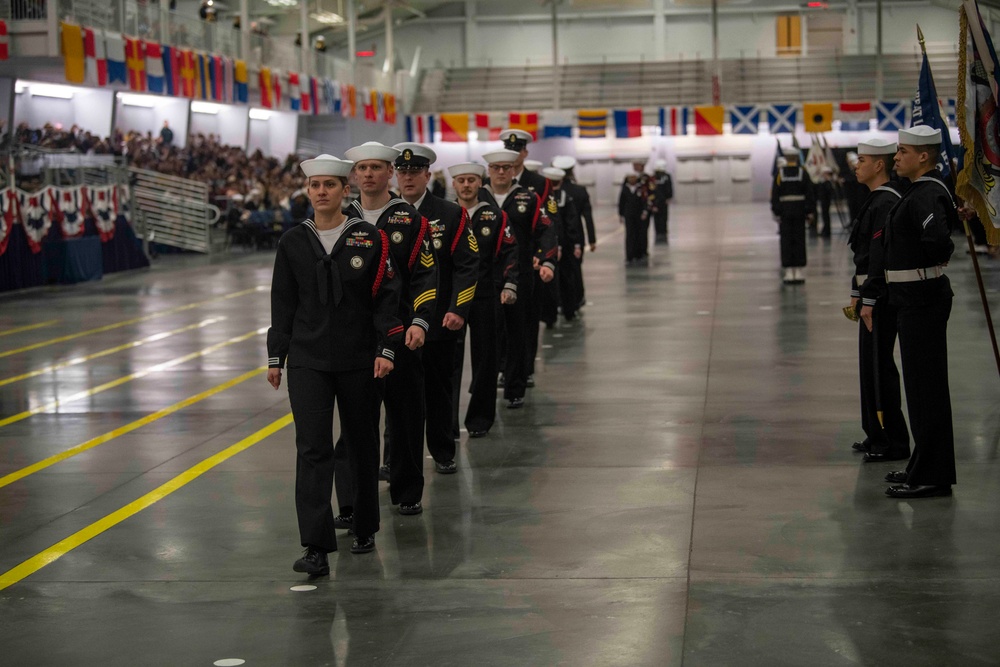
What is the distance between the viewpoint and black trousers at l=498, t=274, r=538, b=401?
397 inches

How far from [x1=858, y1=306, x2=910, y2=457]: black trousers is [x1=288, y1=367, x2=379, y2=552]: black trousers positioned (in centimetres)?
316

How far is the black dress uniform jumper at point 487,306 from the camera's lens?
878 cm

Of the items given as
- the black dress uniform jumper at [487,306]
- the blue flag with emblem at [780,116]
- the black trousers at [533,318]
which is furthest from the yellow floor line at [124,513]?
the blue flag with emblem at [780,116]

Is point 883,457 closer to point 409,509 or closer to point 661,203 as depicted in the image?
point 409,509

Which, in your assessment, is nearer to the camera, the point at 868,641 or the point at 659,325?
the point at 868,641

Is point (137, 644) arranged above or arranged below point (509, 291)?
below

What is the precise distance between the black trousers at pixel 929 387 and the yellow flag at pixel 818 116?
41161 millimetres

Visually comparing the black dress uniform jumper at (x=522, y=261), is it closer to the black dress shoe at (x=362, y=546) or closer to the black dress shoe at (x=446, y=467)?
the black dress shoe at (x=446, y=467)

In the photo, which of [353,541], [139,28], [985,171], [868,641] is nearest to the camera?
[868,641]

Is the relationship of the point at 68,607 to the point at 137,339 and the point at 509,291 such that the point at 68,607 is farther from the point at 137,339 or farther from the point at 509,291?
the point at 137,339

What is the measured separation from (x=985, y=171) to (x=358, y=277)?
391 cm

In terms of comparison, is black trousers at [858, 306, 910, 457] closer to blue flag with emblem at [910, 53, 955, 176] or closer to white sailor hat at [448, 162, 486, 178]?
blue flag with emblem at [910, 53, 955, 176]

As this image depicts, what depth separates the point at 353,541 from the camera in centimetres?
652

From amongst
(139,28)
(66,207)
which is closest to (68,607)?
(66,207)
